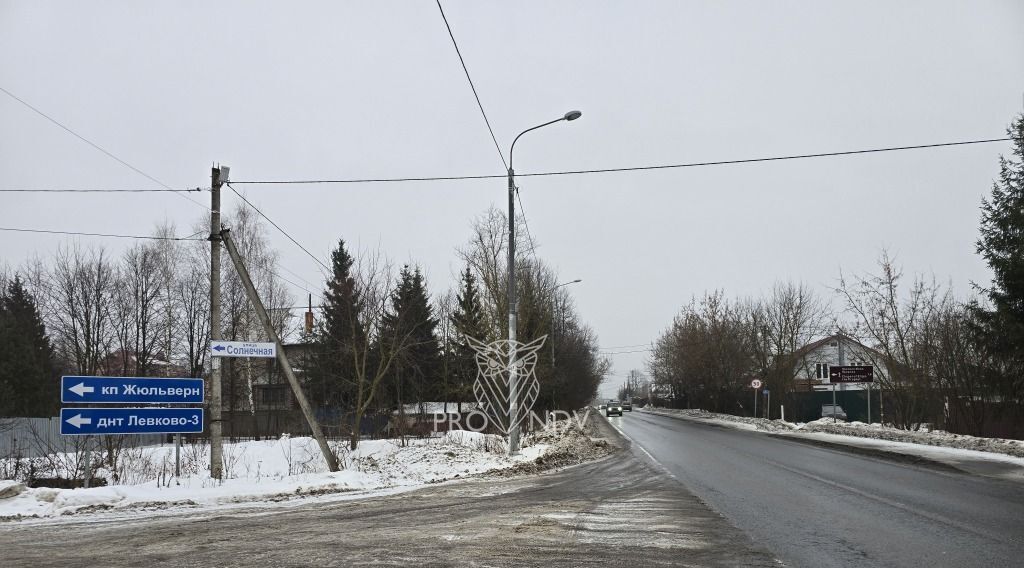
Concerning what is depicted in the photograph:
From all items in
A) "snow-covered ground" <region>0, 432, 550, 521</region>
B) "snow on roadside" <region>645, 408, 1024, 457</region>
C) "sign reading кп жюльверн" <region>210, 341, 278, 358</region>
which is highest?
"sign reading кп жюльверн" <region>210, 341, 278, 358</region>

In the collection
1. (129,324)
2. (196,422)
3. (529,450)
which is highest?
(129,324)

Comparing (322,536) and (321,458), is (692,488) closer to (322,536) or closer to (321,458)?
(322,536)

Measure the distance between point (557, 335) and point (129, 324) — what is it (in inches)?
Result: 1122

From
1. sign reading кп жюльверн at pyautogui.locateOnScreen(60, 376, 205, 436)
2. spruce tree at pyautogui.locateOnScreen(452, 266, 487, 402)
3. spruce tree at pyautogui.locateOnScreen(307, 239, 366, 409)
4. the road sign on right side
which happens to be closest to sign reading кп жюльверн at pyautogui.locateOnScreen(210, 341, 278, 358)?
sign reading кп жюльверн at pyautogui.locateOnScreen(60, 376, 205, 436)

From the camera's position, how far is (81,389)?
12742 millimetres

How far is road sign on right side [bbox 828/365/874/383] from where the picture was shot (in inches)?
1275

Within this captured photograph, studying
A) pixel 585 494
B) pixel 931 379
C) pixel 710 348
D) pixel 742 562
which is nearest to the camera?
pixel 742 562

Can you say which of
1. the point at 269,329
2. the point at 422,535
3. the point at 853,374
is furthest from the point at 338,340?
the point at 853,374

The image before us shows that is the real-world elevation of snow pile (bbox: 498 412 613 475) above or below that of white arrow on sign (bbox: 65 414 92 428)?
below

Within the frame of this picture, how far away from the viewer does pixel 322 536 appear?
8.38 m

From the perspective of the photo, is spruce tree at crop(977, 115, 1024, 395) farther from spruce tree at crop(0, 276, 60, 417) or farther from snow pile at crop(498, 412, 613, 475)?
spruce tree at crop(0, 276, 60, 417)

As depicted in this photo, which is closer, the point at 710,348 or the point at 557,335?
the point at 557,335

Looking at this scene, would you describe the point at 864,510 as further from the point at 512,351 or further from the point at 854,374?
the point at 854,374

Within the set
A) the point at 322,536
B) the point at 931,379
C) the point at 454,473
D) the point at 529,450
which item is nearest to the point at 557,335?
the point at 931,379
